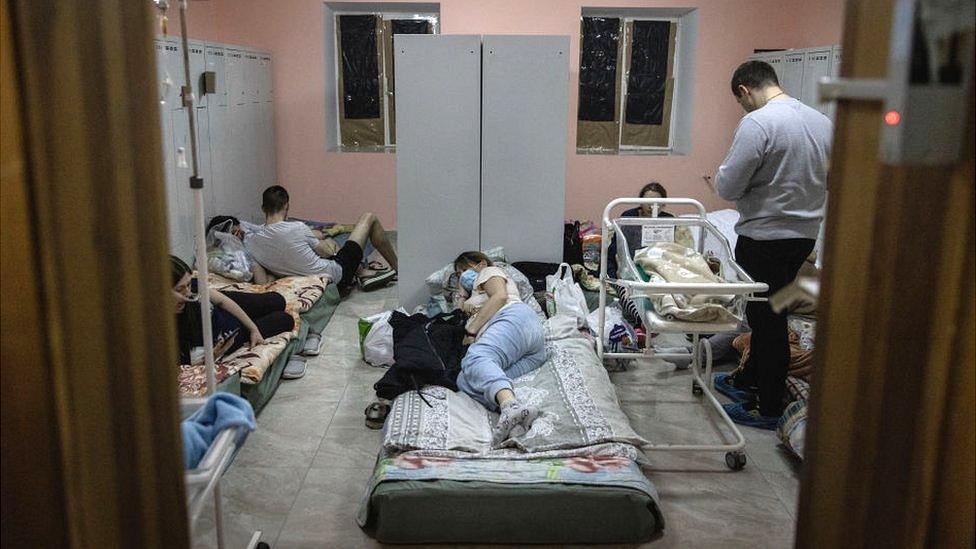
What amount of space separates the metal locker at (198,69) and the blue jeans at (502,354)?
7.47ft

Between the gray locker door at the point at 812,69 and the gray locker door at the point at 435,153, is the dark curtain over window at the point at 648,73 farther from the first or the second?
the gray locker door at the point at 435,153

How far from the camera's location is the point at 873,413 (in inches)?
45.1

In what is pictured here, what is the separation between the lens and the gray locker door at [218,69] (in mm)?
4879

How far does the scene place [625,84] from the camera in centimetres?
633

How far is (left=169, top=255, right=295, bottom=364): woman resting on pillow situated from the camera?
3.03 meters

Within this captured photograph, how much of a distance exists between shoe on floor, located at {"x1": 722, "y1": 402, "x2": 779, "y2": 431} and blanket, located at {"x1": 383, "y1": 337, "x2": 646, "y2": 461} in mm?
546

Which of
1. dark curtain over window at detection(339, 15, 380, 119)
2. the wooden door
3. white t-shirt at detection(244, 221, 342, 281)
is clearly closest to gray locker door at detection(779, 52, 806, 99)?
dark curtain over window at detection(339, 15, 380, 119)

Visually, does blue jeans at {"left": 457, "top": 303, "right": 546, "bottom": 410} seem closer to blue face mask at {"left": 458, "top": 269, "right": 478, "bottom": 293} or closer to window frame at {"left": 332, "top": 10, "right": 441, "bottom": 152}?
blue face mask at {"left": 458, "top": 269, "right": 478, "bottom": 293}

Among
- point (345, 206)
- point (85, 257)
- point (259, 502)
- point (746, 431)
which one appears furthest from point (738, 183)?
point (345, 206)

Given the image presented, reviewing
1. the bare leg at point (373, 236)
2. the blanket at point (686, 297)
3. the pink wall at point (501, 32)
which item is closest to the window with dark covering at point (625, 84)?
the pink wall at point (501, 32)

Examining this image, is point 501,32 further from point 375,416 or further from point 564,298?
point 375,416

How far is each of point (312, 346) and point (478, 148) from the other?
131 cm

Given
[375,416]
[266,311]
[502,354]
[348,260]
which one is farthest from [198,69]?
[502,354]

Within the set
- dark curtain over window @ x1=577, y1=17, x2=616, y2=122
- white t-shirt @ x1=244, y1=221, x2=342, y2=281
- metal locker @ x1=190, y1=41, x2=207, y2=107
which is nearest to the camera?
metal locker @ x1=190, y1=41, x2=207, y2=107
